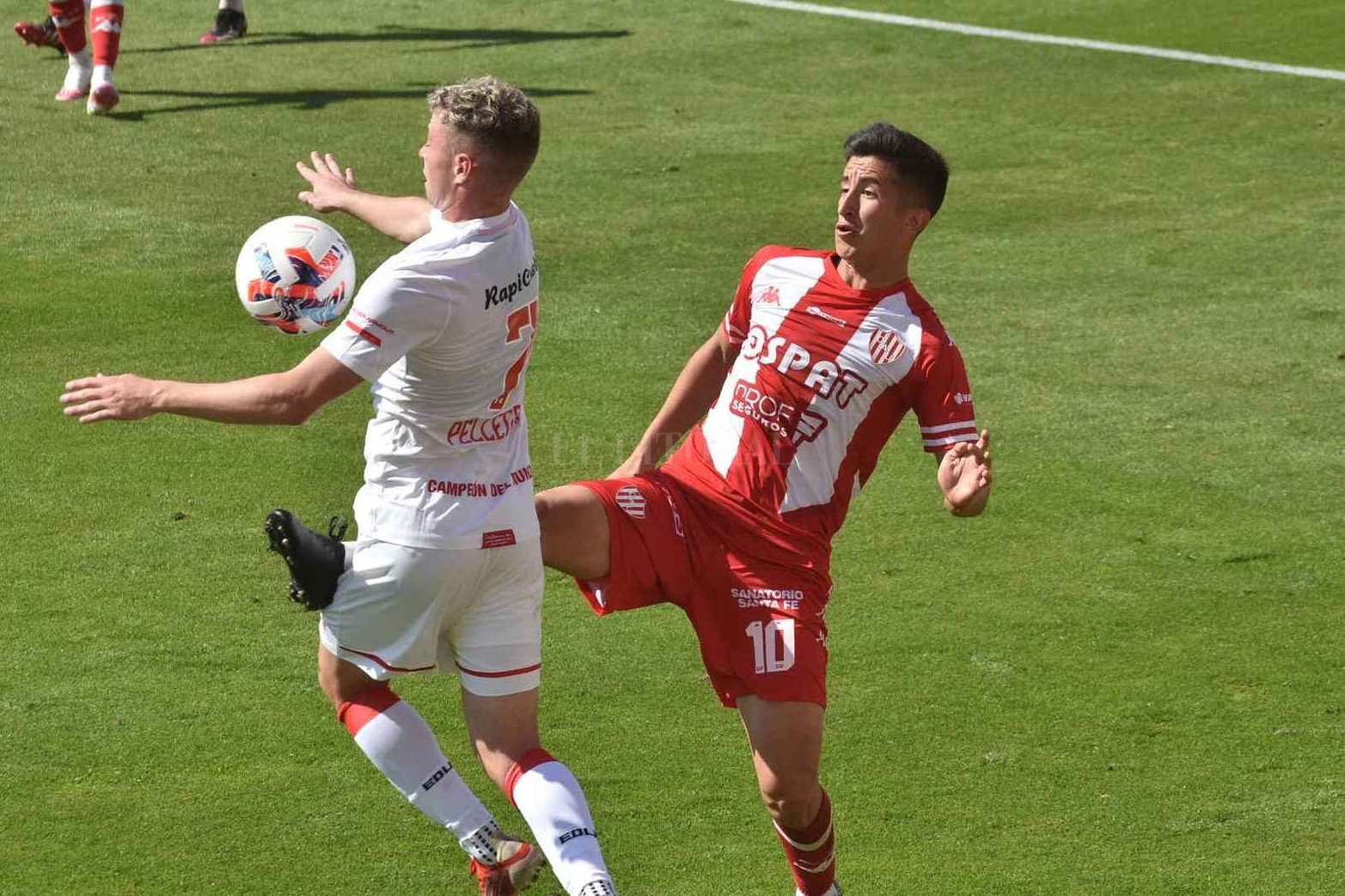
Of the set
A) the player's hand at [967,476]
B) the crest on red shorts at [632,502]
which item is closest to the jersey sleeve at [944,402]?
the player's hand at [967,476]

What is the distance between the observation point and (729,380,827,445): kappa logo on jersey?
5.78 metres

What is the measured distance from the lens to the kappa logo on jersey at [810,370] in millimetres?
5746

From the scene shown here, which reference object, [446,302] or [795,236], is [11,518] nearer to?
[446,302]

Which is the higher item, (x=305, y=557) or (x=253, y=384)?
(x=253, y=384)

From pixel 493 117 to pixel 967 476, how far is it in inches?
66.0

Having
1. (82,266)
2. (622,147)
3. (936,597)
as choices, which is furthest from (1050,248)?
(82,266)

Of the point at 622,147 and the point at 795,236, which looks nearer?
the point at 795,236

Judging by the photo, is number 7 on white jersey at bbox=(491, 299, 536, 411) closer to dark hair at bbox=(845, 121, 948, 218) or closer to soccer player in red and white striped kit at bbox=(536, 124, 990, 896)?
soccer player in red and white striped kit at bbox=(536, 124, 990, 896)

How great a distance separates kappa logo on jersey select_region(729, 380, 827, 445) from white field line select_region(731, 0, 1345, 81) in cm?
1239

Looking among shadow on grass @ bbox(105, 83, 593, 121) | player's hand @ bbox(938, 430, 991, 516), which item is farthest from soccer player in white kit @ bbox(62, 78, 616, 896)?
shadow on grass @ bbox(105, 83, 593, 121)

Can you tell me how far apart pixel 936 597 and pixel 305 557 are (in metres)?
3.57

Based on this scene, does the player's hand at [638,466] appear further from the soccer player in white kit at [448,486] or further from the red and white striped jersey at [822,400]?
the soccer player in white kit at [448,486]

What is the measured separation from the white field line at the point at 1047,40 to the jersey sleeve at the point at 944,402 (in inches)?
484

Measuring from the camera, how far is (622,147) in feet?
48.3
